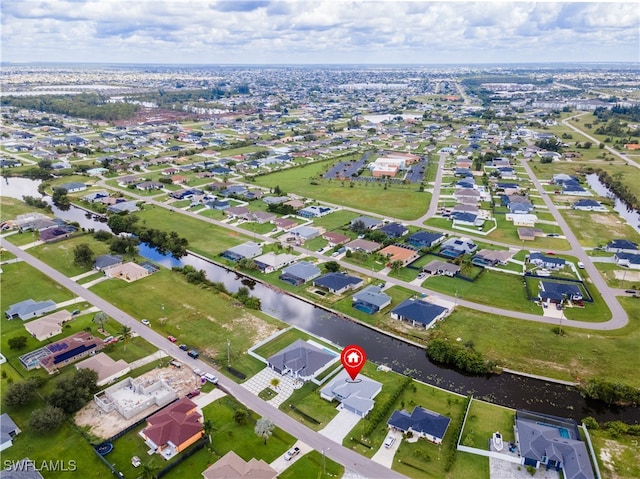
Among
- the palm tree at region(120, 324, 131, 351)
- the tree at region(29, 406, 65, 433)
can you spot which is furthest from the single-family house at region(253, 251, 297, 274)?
the tree at region(29, 406, 65, 433)

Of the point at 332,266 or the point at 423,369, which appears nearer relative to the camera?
the point at 423,369

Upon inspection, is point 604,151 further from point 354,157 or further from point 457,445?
point 457,445

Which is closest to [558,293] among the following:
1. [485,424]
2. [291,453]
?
[485,424]

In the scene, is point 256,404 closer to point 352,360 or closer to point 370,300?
point 352,360

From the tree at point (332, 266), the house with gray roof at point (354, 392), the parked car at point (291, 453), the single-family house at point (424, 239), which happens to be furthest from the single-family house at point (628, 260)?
the parked car at point (291, 453)

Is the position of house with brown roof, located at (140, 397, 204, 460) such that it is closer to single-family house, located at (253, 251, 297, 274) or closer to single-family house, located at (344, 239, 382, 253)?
single-family house, located at (253, 251, 297, 274)

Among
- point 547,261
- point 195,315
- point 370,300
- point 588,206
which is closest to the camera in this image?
point 195,315
